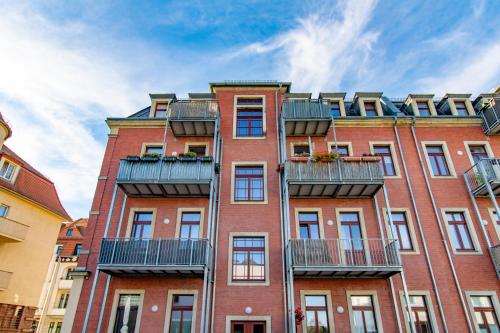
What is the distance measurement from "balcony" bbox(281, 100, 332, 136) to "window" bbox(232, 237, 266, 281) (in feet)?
20.4

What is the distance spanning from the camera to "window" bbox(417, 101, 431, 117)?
1715cm

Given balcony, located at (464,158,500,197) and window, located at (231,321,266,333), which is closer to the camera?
window, located at (231,321,266,333)

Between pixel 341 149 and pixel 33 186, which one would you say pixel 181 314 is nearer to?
pixel 341 149

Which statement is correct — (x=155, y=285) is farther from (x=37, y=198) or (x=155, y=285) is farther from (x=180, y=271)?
(x=37, y=198)

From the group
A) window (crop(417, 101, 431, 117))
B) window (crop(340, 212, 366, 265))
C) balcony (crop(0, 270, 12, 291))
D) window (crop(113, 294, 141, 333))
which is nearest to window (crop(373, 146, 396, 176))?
window (crop(340, 212, 366, 265))

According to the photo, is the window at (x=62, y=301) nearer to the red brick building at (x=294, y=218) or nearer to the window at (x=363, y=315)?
the red brick building at (x=294, y=218)

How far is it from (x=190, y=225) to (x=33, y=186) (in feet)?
49.9

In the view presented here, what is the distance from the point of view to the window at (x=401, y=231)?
13617mm

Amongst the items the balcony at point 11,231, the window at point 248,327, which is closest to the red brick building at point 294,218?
the window at point 248,327

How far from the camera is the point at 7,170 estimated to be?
1972 cm

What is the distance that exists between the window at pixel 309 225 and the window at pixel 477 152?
9527 mm

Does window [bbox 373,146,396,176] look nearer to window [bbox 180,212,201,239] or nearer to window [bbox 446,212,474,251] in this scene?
window [bbox 446,212,474,251]

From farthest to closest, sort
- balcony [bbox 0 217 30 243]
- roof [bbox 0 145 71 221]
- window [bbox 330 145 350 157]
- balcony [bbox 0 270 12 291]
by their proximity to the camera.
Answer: roof [bbox 0 145 71 221] → balcony [bbox 0 217 30 243] → balcony [bbox 0 270 12 291] → window [bbox 330 145 350 157]

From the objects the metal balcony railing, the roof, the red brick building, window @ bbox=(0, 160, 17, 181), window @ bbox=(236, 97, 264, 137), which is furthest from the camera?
the roof
